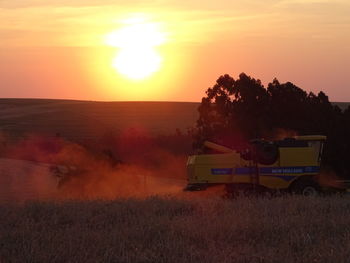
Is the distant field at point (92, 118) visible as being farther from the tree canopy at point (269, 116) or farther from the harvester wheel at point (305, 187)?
the harvester wheel at point (305, 187)

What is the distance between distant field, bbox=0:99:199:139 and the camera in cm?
5293

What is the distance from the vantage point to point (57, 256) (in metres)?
6.70

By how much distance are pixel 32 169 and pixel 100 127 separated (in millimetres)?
30736

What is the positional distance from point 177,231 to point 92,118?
199 feet

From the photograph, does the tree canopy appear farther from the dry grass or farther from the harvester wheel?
the dry grass

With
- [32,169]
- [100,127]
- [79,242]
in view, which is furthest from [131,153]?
[79,242]

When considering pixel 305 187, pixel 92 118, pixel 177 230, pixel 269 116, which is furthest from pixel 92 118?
pixel 177 230

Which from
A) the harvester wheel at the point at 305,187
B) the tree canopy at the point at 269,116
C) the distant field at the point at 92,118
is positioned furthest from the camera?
the distant field at the point at 92,118

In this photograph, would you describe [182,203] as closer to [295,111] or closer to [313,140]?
[313,140]

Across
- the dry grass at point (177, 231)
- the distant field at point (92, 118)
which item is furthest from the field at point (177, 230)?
the distant field at point (92, 118)

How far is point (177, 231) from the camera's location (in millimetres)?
8023

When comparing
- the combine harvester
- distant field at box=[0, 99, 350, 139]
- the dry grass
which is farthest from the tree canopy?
distant field at box=[0, 99, 350, 139]

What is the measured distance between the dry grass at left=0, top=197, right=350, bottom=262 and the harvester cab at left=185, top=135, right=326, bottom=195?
500 centimetres

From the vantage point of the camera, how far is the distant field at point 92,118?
52719mm
